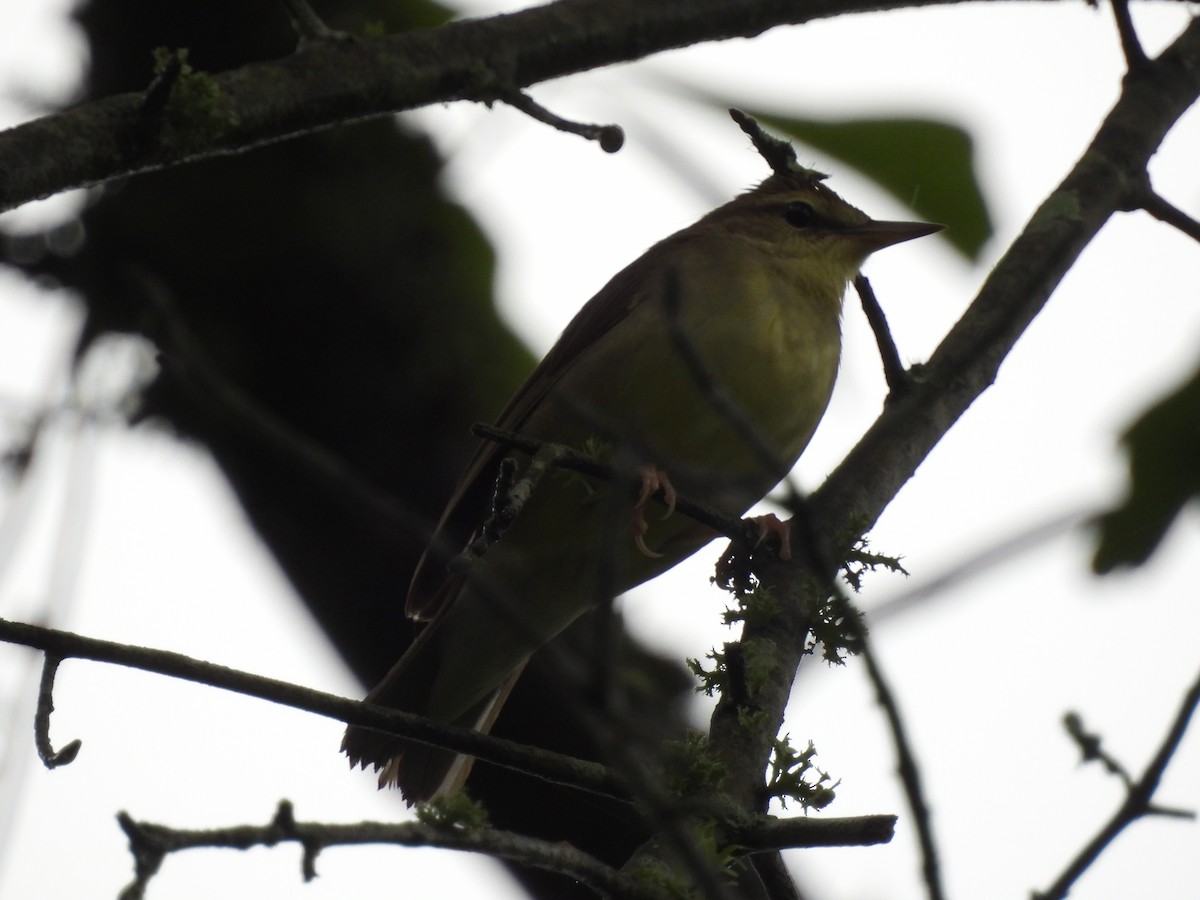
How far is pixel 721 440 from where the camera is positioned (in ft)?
14.2

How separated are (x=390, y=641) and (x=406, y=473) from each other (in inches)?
19.9

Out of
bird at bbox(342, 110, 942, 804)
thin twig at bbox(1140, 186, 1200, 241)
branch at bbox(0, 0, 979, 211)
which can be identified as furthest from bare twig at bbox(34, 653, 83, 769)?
thin twig at bbox(1140, 186, 1200, 241)

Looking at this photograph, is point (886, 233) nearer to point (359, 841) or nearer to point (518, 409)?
point (518, 409)

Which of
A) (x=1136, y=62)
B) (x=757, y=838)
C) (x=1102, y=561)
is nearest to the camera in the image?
(x=1102, y=561)

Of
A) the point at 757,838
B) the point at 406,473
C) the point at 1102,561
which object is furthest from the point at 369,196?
the point at 1102,561

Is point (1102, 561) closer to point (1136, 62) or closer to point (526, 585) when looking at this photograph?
point (1136, 62)

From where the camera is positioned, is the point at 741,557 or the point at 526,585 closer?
the point at 741,557

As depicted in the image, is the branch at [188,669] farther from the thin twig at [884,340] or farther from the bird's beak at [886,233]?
the bird's beak at [886,233]

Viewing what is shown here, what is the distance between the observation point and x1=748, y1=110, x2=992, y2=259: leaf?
3.30 m

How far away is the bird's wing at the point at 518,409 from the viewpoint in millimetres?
4379

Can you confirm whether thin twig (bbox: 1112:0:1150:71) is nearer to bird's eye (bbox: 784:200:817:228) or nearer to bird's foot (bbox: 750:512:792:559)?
bird's foot (bbox: 750:512:792:559)

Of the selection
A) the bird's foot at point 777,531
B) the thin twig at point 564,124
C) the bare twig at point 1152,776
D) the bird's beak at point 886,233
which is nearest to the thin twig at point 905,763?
the bare twig at point 1152,776

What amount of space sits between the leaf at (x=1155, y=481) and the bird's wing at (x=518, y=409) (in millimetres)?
2249

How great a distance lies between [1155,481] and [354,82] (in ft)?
5.01
